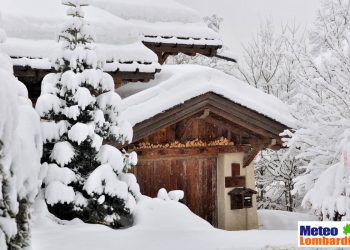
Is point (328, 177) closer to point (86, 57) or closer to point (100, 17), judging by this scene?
point (86, 57)

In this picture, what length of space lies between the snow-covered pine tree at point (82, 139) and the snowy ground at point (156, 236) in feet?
1.38

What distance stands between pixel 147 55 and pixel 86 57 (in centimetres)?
348

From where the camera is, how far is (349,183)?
7.78 m

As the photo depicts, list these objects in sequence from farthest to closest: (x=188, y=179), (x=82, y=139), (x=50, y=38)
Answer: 1. (x=188, y=179)
2. (x=50, y=38)
3. (x=82, y=139)

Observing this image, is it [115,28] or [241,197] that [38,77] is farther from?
[241,197]

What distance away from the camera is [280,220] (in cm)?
1502

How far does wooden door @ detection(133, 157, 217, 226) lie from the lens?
40.2 ft

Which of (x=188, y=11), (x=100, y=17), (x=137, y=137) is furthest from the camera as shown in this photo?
(x=188, y=11)

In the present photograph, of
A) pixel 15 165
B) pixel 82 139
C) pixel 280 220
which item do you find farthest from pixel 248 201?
pixel 15 165

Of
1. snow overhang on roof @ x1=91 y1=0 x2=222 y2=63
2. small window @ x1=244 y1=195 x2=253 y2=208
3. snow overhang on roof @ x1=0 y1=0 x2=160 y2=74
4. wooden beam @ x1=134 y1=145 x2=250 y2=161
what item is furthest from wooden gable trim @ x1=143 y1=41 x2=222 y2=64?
small window @ x1=244 y1=195 x2=253 y2=208

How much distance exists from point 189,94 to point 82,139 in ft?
11.4

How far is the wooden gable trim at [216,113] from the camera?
11125 millimetres

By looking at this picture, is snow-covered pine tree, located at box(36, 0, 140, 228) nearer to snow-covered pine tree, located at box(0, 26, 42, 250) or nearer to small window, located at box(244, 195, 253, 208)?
snow-covered pine tree, located at box(0, 26, 42, 250)

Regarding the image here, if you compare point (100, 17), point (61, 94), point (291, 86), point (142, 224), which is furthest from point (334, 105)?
point (291, 86)
